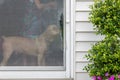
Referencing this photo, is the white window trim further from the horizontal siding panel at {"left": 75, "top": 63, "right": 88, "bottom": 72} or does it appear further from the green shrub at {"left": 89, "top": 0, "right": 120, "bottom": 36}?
the green shrub at {"left": 89, "top": 0, "right": 120, "bottom": 36}

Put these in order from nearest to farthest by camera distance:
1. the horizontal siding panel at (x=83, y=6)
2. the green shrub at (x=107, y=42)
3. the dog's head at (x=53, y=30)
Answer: the green shrub at (x=107, y=42), the horizontal siding panel at (x=83, y=6), the dog's head at (x=53, y=30)

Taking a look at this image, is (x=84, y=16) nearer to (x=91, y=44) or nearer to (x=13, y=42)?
(x=91, y=44)

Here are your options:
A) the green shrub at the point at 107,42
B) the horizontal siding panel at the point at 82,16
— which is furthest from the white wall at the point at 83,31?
the green shrub at the point at 107,42

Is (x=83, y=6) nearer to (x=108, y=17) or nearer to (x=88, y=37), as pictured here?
(x=88, y=37)

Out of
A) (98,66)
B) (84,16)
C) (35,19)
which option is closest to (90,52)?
(98,66)

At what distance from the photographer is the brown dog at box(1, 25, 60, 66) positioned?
5.80m

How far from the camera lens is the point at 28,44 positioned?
229 inches

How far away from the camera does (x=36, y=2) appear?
578 cm

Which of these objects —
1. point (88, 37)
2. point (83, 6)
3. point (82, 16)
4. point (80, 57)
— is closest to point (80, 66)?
point (80, 57)

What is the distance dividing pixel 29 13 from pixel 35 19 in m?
0.11

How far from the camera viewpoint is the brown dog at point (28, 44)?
19.0 feet

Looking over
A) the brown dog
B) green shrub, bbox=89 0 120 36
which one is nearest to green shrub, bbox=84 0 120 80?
green shrub, bbox=89 0 120 36

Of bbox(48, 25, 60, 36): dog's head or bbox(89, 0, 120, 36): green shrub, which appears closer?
bbox(89, 0, 120, 36): green shrub

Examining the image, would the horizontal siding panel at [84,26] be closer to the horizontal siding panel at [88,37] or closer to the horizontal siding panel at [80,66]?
the horizontal siding panel at [88,37]
